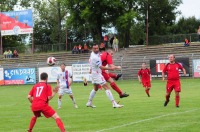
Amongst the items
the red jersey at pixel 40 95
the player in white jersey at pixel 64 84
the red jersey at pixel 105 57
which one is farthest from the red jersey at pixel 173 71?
the red jersey at pixel 40 95

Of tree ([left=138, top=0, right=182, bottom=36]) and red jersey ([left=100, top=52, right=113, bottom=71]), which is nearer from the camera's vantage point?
red jersey ([left=100, top=52, right=113, bottom=71])

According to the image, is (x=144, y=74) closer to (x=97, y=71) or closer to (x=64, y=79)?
(x=64, y=79)

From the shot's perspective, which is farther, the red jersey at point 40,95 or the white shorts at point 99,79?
the white shorts at point 99,79

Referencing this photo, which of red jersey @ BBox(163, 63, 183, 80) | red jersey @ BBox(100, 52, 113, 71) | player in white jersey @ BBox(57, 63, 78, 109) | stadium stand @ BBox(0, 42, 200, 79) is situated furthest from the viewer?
stadium stand @ BBox(0, 42, 200, 79)

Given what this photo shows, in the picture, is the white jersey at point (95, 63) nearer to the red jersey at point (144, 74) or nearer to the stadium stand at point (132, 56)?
the red jersey at point (144, 74)

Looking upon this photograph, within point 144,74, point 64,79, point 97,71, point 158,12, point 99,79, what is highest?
point 158,12

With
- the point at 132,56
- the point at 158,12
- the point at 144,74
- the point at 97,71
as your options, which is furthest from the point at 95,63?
the point at 158,12

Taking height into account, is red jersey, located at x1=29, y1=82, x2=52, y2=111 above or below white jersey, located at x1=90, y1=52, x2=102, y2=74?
below

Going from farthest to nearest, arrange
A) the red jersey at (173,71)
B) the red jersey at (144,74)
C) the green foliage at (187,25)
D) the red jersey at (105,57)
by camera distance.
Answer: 1. the green foliage at (187,25)
2. the red jersey at (144,74)
3. the red jersey at (105,57)
4. the red jersey at (173,71)

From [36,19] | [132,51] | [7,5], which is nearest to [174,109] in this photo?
[132,51]

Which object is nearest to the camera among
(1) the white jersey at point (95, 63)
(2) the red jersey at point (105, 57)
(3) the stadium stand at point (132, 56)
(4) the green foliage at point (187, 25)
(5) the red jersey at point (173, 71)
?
(1) the white jersey at point (95, 63)

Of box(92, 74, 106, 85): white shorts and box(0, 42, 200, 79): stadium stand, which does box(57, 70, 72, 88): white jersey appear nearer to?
box(92, 74, 106, 85): white shorts

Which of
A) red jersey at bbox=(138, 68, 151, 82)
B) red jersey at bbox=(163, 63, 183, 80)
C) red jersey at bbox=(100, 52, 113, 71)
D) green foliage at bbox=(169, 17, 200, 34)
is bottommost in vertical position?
red jersey at bbox=(138, 68, 151, 82)

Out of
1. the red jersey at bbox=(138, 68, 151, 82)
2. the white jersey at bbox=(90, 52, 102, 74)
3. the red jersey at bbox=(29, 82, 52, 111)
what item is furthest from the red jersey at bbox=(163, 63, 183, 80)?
the red jersey at bbox=(138, 68, 151, 82)
